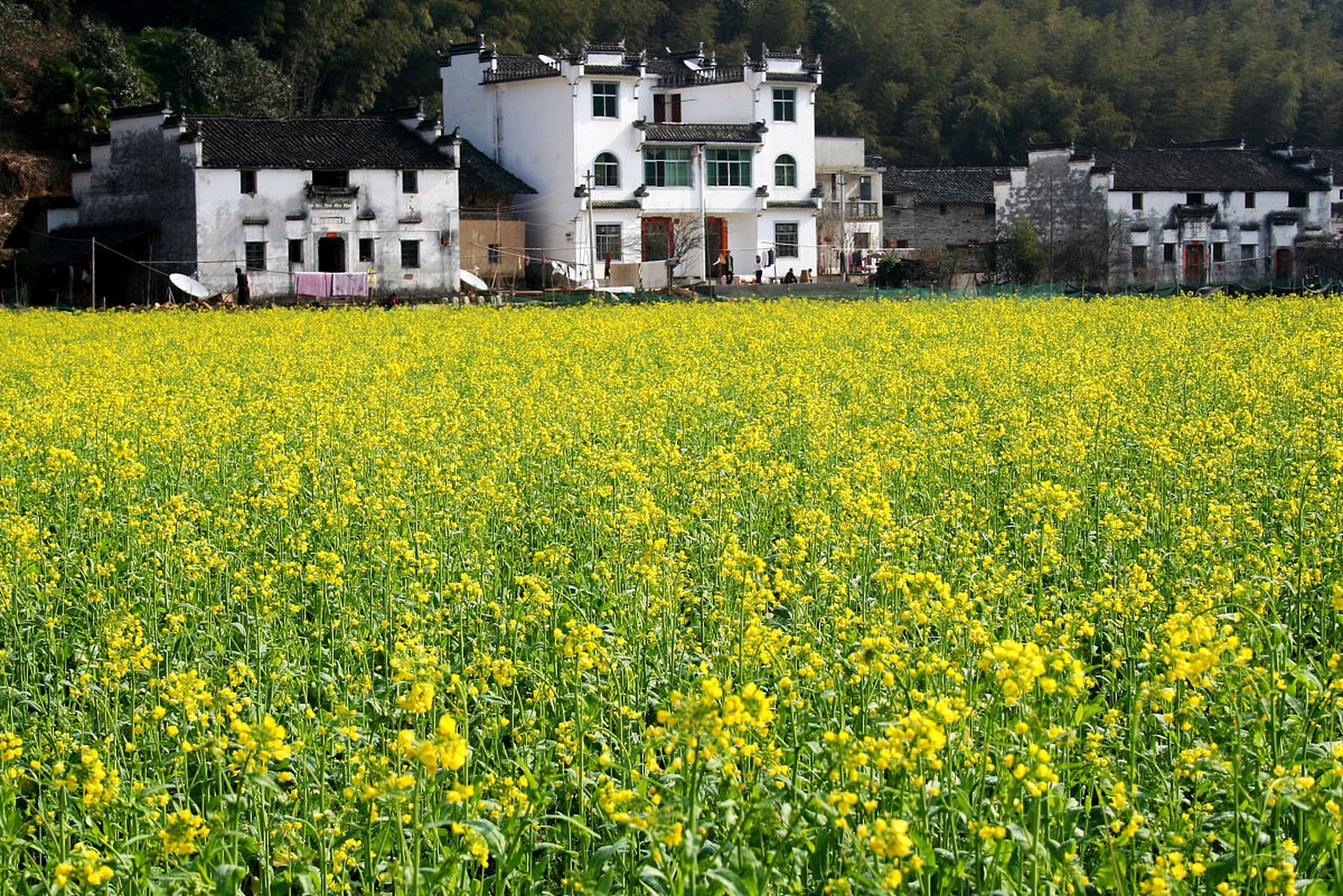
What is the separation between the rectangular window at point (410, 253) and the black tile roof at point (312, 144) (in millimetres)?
2056

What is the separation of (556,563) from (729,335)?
1504 cm

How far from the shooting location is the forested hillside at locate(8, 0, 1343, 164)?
5422 centimetres

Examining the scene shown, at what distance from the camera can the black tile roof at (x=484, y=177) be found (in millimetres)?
46781

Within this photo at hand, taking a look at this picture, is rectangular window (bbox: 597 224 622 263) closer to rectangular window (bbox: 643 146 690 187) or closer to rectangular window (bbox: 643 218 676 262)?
rectangular window (bbox: 643 218 676 262)

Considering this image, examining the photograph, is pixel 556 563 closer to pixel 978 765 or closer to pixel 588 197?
pixel 978 765

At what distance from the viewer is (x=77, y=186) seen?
4319 cm

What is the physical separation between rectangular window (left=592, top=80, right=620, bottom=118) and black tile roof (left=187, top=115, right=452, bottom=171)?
665 cm

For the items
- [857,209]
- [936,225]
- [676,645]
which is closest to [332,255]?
[857,209]

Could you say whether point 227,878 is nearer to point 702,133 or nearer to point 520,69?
point 520,69

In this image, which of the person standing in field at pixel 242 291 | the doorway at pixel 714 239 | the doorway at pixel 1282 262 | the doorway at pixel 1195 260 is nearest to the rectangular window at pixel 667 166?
the doorway at pixel 714 239

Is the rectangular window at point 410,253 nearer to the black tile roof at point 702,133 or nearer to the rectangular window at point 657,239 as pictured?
the rectangular window at point 657,239

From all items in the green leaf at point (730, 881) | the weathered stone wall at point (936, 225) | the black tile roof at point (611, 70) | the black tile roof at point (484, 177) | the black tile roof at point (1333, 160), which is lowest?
the green leaf at point (730, 881)

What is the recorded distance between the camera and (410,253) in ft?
144

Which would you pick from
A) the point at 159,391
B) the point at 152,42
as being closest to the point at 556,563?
the point at 159,391
